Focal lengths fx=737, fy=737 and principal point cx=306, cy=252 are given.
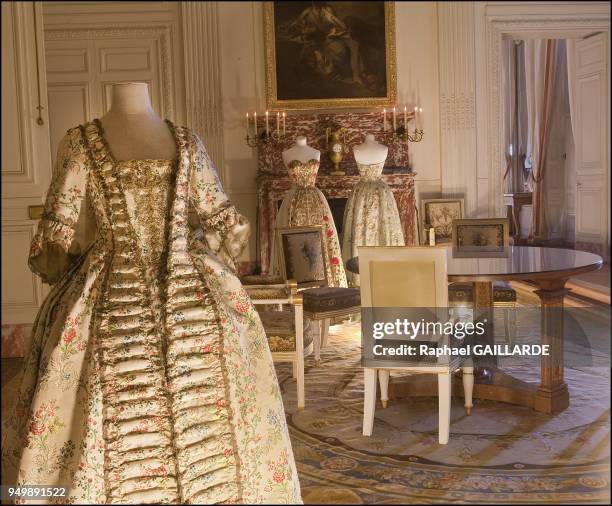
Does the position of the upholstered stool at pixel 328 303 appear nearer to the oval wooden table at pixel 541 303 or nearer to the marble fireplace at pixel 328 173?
the oval wooden table at pixel 541 303

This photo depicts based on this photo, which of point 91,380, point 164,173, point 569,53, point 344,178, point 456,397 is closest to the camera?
point 91,380

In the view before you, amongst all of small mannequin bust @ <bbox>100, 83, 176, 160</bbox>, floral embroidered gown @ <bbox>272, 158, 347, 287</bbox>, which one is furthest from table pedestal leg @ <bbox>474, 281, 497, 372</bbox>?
small mannequin bust @ <bbox>100, 83, 176, 160</bbox>

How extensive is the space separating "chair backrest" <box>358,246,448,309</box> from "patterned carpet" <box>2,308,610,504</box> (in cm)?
60

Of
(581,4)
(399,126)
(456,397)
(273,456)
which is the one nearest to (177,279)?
(273,456)

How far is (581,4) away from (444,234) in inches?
97.1

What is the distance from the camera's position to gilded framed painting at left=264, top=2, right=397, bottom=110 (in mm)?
6680

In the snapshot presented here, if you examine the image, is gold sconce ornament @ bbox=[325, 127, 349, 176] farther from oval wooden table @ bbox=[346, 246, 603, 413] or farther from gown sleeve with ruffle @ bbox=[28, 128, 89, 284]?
gown sleeve with ruffle @ bbox=[28, 128, 89, 284]

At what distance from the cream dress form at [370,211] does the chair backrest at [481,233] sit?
1.35 metres

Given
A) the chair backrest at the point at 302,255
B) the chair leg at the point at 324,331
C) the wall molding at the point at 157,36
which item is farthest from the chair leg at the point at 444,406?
the wall molding at the point at 157,36

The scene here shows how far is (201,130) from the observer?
6.82 m

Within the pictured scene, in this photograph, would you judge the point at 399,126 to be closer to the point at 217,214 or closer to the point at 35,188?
the point at 35,188

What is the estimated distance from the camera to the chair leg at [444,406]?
120 inches

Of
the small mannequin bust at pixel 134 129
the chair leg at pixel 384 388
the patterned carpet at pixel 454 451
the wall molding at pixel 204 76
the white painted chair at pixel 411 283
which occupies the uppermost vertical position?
the wall molding at pixel 204 76

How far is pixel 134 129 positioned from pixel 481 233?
2.69 m
